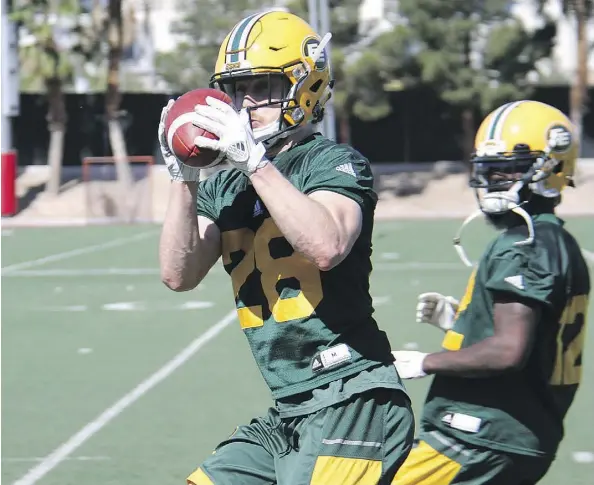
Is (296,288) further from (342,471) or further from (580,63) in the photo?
(580,63)

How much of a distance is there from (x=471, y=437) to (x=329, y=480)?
76 centimetres

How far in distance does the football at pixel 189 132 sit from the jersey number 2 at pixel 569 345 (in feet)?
4.44

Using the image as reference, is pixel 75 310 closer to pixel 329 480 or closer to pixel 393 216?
pixel 329 480

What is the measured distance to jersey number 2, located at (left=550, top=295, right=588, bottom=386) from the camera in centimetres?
374

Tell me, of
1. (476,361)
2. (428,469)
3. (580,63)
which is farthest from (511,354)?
(580,63)

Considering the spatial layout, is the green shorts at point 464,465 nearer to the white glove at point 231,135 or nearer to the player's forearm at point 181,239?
the player's forearm at point 181,239

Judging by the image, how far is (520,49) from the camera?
3166 cm

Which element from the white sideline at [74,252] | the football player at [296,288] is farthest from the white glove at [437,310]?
the white sideline at [74,252]

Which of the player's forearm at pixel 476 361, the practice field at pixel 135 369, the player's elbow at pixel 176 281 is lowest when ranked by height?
the practice field at pixel 135 369

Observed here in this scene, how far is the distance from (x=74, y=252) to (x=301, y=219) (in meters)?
15.7

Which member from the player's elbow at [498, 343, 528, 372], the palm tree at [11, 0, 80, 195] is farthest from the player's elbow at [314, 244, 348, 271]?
the palm tree at [11, 0, 80, 195]

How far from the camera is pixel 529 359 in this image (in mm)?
3730

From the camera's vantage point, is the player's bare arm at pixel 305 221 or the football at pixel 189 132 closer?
the player's bare arm at pixel 305 221

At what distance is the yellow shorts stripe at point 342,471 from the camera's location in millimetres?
3094
